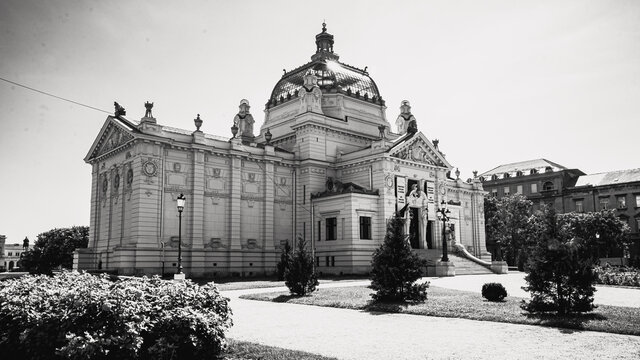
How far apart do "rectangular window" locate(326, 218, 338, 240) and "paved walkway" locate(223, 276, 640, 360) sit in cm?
3280

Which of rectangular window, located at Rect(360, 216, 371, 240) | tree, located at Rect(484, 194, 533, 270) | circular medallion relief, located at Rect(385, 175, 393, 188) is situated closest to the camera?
rectangular window, located at Rect(360, 216, 371, 240)

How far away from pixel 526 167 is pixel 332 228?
2414 inches

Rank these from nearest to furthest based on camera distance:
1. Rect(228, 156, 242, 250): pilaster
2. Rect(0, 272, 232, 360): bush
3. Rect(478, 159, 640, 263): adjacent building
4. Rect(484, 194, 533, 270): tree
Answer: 1. Rect(0, 272, 232, 360): bush
2. Rect(228, 156, 242, 250): pilaster
3. Rect(484, 194, 533, 270): tree
4. Rect(478, 159, 640, 263): adjacent building

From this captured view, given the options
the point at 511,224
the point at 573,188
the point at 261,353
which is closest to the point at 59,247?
the point at 511,224

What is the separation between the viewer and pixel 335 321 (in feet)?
61.6

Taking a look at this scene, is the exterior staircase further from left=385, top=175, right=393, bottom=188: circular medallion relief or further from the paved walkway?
the paved walkway

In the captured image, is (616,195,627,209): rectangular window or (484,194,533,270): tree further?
(616,195,627,209): rectangular window

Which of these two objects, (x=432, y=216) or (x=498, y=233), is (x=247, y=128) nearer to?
(x=432, y=216)

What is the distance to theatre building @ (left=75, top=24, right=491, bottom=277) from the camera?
46031mm

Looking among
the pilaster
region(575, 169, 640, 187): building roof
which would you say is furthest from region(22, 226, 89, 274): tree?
region(575, 169, 640, 187): building roof

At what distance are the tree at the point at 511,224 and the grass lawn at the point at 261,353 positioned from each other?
63135 millimetres

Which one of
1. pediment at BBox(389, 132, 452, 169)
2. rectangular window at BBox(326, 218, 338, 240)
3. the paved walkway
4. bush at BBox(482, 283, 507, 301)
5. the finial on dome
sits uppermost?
the finial on dome

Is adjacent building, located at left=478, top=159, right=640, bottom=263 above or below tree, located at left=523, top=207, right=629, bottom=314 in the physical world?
above

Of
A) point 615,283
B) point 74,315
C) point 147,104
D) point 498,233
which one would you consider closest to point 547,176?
point 498,233
